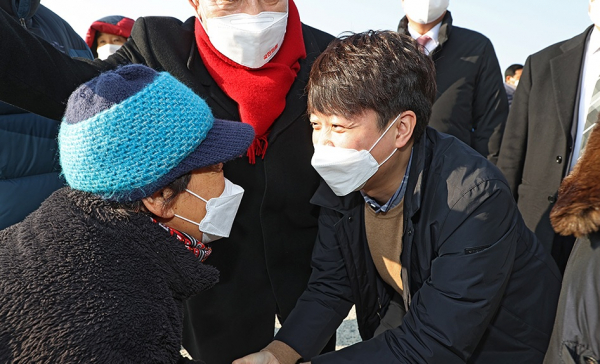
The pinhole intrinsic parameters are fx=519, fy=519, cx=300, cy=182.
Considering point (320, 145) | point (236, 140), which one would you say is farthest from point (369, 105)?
point (236, 140)

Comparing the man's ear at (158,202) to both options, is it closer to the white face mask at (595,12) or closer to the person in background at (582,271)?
the person in background at (582,271)

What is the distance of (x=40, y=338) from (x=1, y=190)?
1151 millimetres

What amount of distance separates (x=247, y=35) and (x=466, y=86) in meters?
2.22

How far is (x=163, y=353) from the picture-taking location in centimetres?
137

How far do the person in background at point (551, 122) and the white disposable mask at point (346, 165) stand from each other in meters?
1.79

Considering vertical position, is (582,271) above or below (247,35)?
below

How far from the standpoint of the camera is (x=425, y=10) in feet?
13.0

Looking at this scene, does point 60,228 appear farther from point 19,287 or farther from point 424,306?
point 424,306

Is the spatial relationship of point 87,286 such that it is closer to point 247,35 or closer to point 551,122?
point 247,35

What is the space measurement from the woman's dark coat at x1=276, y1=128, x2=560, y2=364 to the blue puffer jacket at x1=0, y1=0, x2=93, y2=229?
3.81 feet

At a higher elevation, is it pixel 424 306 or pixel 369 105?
pixel 369 105

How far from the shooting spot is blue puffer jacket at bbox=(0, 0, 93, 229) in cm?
208

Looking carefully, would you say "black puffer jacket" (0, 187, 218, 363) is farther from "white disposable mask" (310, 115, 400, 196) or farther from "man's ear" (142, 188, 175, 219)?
"white disposable mask" (310, 115, 400, 196)

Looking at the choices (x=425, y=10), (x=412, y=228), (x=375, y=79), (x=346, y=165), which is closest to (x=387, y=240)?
(x=412, y=228)
